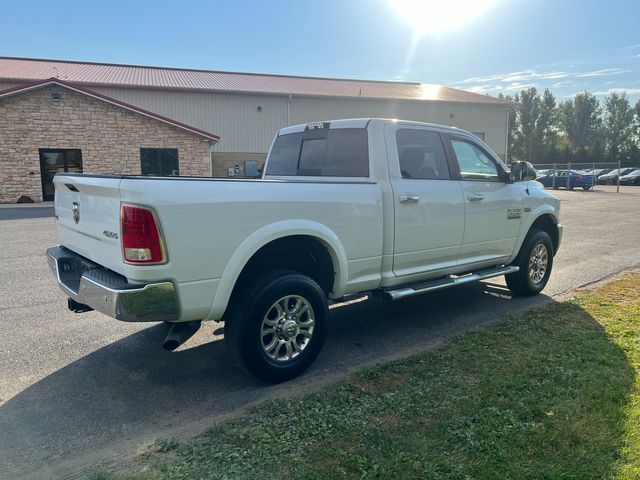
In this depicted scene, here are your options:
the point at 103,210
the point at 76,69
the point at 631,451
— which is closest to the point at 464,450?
the point at 631,451

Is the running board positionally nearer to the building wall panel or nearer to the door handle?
the door handle

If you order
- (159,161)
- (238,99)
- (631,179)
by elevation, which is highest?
(238,99)

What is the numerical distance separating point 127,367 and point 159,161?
22261 millimetres

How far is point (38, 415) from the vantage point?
3436 millimetres

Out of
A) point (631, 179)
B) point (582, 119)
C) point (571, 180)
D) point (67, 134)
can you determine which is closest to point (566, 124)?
point (582, 119)

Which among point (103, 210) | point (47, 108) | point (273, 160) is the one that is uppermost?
point (47, 108)

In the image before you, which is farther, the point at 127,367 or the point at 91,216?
the point at 127,367

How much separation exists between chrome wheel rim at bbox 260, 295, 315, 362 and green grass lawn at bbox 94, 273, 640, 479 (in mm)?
442

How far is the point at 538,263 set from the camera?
6.51 meters

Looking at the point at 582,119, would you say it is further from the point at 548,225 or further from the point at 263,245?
the point at 263,245

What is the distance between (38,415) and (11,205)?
842 inches

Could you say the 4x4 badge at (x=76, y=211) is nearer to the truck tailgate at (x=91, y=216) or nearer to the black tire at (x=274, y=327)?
the truck tailgate at (x=91, y=216)

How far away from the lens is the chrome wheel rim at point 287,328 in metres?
3.89

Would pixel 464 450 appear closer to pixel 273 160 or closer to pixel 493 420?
pixel 493 420
